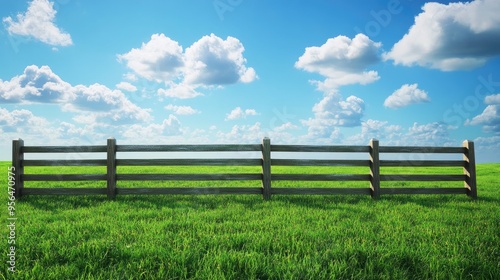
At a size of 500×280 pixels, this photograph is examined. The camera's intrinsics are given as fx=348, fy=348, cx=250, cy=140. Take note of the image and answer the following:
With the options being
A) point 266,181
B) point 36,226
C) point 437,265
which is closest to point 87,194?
point 36,226

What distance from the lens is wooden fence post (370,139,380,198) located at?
34.2 ft

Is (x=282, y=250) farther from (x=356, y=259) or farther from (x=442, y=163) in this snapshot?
(x=442, y=163)

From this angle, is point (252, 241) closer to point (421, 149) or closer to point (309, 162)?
point (309, 162)

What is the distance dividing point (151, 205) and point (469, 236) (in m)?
6.76

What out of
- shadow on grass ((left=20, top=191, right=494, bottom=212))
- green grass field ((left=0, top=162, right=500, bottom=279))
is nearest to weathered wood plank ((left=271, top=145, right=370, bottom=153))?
shadow on grass ((left=20, top=191, right=494, bottom=212))

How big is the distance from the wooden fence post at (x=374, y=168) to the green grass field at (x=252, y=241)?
53.9 inches

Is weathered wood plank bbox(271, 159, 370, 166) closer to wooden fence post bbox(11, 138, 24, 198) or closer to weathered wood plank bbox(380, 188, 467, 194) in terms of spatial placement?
weathered wood plank bbox(380, 188, 467, 194)

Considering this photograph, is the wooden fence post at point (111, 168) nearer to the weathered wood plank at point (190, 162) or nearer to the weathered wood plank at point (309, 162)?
the weathered wood plank at point (190, 162)

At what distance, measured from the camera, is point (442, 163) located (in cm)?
1108

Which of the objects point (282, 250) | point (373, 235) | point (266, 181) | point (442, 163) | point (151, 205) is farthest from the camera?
point (442, 163)

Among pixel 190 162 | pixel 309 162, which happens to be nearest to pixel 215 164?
pixel 190 162

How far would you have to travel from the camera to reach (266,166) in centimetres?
1001

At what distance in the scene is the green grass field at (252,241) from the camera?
4.27 meters

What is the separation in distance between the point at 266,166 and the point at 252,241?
4869 mm
